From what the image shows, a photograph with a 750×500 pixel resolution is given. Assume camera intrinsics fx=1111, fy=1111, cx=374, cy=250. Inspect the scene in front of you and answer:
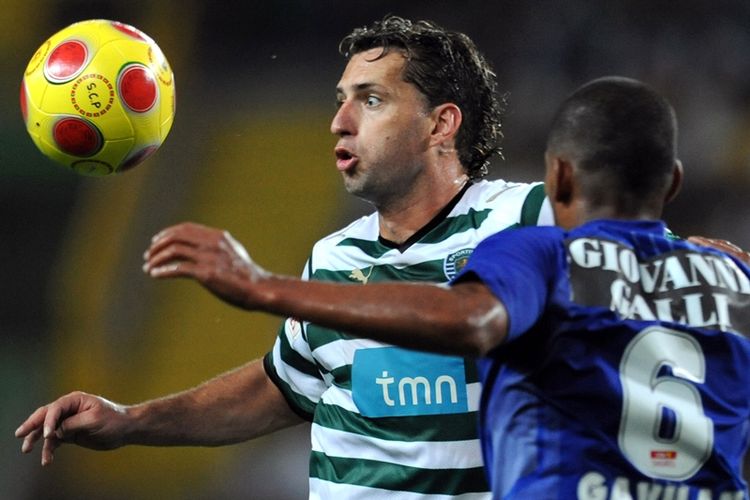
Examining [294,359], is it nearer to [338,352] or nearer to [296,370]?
[296,370]

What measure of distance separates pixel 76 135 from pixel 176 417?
3.49 feet

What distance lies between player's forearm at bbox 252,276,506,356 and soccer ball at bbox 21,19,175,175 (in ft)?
6.48

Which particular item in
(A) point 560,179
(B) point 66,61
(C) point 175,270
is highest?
(B) point 66,61

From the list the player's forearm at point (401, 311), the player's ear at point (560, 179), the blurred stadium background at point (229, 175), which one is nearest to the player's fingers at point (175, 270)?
the player's forearm at point (401, 311)

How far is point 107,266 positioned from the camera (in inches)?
312

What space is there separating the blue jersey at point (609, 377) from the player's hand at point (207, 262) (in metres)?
0.42

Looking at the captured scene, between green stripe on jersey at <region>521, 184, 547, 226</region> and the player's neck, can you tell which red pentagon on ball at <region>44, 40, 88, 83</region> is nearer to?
the player's neck

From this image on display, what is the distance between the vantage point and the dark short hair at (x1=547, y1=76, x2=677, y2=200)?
7.67 ft

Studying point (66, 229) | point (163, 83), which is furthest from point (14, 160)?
point (163, 83)

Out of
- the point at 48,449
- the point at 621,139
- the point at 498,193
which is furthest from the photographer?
the point at 498,193

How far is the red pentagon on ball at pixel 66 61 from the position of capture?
383cm

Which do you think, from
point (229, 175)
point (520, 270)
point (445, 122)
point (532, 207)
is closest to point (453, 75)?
point (445, 122)

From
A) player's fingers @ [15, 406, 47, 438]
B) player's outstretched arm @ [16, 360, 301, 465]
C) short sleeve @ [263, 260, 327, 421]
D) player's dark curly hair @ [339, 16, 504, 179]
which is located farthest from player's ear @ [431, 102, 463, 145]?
player's fingers @ [15, 406, 47, 438]

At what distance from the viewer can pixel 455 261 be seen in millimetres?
3697
